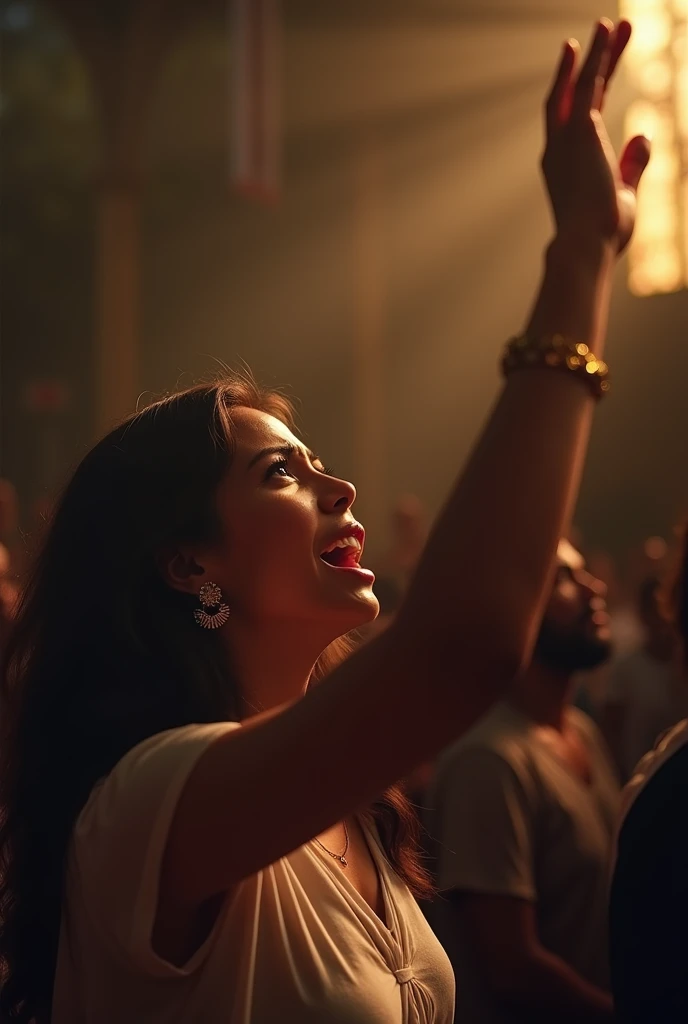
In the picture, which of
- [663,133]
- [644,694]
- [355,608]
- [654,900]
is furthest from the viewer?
[663,133]

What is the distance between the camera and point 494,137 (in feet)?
58.7

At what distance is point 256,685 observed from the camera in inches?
54.8

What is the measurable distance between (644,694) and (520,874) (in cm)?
241

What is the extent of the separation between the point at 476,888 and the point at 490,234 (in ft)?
60.7

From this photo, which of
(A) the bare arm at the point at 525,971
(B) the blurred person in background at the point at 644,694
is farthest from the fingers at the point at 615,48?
(B) the blurred person in background at the point at 644,694

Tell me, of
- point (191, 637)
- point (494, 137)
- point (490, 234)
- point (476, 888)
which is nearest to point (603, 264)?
point (191, 637)

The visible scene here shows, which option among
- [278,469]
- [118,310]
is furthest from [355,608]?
[118,310]

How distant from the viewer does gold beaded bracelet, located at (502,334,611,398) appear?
33.9 inches

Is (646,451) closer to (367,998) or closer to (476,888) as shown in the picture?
(476,888)

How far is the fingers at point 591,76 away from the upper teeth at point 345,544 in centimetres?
58

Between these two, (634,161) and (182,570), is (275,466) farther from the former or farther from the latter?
(634,161)

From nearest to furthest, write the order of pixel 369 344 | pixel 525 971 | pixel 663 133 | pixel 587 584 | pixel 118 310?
pixel 525 971 < pixel 587 584 < pixel 118 310 < pixel 663 133 < pixel 369 344

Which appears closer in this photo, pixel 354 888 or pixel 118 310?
pixel 354 888

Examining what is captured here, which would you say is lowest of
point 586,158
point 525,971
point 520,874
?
point 525,971
